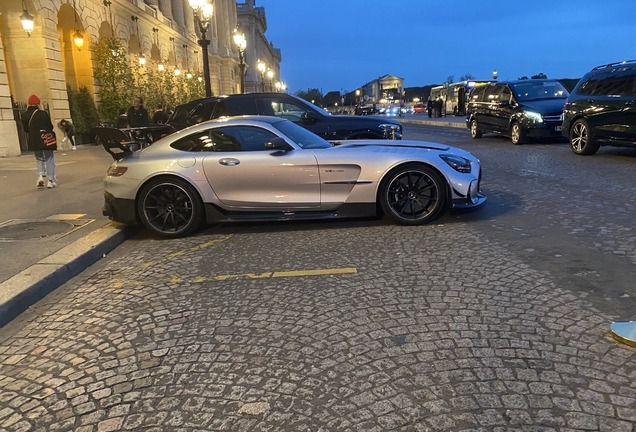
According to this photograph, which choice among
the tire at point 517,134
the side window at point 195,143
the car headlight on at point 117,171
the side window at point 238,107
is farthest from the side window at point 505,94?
the car headlight on at point 117,171

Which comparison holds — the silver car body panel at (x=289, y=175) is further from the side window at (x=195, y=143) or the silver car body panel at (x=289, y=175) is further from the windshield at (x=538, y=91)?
the windshield at (x=538, y=91)

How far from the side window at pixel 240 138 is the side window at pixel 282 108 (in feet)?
14.1

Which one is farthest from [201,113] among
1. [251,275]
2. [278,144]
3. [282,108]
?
[251,275]

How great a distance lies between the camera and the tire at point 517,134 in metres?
15.5

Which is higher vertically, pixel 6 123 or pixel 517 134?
pixel 6 123

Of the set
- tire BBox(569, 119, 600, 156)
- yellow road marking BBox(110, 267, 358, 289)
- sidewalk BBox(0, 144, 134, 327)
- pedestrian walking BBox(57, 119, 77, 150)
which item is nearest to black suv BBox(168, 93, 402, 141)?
sidewalk BBox(0, 144, 134, 327)

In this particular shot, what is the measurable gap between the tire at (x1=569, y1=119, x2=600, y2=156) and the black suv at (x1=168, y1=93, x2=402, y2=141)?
178 inches

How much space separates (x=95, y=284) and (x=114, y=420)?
252 cm

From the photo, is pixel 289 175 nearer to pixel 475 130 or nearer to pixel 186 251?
pixel 186 251

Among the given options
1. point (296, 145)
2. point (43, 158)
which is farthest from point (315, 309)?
point (43, 158)

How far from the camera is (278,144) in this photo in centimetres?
624

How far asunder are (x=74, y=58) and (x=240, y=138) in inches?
816

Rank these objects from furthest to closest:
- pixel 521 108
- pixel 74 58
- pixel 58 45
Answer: pixel 74 58, pixel 58 45, pixel 521 108

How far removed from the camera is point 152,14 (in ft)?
108
